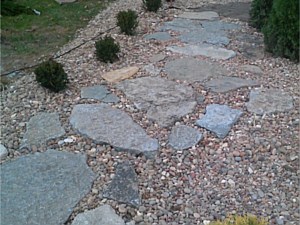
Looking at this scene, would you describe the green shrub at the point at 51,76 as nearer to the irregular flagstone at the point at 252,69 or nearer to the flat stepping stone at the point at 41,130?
the flat stepping stone at the point at 41,130

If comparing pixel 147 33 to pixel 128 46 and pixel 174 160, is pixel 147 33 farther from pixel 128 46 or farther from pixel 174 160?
pixel 174 160

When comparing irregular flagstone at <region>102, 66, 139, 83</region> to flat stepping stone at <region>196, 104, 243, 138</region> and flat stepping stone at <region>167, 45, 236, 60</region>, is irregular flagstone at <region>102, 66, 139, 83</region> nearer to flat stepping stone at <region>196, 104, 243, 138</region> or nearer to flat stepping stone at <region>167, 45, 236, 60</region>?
flat stepping stone at <region>167, 45, 236, 60</region>

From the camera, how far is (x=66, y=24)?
5.18 metres

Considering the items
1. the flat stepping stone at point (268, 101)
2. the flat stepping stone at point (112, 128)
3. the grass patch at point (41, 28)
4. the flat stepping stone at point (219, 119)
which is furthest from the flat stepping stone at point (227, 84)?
the grass patch at point (41, 28)

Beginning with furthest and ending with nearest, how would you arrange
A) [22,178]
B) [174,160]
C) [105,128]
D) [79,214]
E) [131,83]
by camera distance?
[131,83], [105,128], [174,160], [22,178], [79,214]

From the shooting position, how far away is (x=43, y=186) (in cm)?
243

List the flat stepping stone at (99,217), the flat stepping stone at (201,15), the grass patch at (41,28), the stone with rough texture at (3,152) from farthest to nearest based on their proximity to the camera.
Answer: the flat stepping stone at (201,15) < the grass patch at (41,28) < the stone with rough texture at (3,152) < the flat stepping stone at (99,217)

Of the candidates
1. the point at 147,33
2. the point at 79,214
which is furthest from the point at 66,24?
the point at 79,214

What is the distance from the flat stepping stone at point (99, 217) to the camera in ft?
7.23

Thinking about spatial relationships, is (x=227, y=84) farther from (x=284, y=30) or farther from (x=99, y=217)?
(x=99, y=217)

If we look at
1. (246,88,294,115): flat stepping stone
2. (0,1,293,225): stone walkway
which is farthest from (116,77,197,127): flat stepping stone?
(246,88,294,115): flat stepping stone

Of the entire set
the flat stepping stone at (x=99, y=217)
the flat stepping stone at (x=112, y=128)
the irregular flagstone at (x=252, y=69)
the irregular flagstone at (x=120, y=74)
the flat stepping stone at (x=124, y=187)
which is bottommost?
the irregular flagstone at (x=120, y=74)

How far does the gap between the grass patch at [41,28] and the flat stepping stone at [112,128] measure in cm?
120

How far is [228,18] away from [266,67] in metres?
1.55
